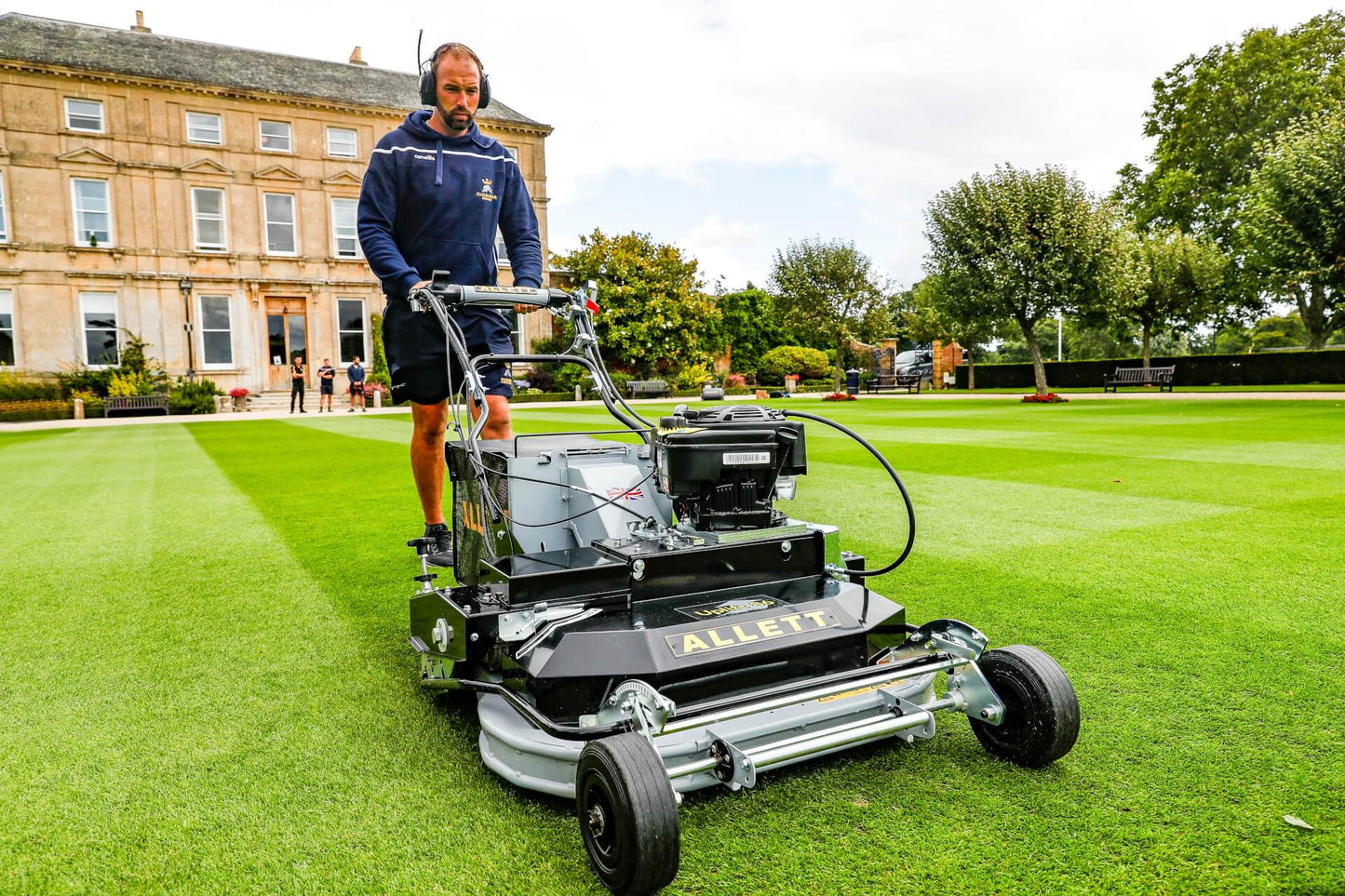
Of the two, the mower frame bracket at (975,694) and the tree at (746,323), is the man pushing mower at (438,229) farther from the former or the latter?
the tree at (746,323)

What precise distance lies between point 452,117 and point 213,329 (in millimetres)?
29412

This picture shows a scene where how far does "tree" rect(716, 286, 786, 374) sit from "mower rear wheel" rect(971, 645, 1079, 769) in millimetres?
38990

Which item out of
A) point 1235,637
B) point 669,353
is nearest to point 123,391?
point 669,353

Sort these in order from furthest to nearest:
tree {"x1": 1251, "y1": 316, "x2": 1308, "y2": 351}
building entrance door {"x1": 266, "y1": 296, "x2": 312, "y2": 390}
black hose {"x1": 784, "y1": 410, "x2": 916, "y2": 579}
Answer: tree {"x1": 1251, "y1": 316, "x2": 1308, "y2": 351} → building entrance door {"x1": 266, "y1": 296, "x2": 312, "y2": 390} → black hose {"x1": 784, "y1": 410, "x2": 916, "y2": 579}

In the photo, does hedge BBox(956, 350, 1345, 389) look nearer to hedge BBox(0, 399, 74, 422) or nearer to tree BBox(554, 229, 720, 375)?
tree BBox(554, 229, 720, 375)

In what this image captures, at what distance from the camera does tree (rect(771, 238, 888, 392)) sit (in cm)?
3219

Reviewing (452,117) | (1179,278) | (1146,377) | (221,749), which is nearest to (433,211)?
(452,117)

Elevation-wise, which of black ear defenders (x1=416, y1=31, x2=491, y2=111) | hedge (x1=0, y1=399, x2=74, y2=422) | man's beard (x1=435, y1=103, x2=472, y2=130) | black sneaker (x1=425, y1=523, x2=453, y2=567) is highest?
black ear defenders (x1=416, y1=31, x2=491, y2=111)

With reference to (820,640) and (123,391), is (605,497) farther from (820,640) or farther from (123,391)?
(123,391)

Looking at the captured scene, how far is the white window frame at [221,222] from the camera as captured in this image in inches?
1113

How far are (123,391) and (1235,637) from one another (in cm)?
2780

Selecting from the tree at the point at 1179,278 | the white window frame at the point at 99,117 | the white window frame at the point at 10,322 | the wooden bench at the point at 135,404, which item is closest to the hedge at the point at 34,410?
the wooden bench at the point at 135,404

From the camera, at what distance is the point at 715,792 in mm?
2203

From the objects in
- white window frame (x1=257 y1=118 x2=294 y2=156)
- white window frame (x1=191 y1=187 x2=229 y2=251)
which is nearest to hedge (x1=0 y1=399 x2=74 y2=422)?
white window frame (x1=191 y1=187 x2=229 y2=251)
